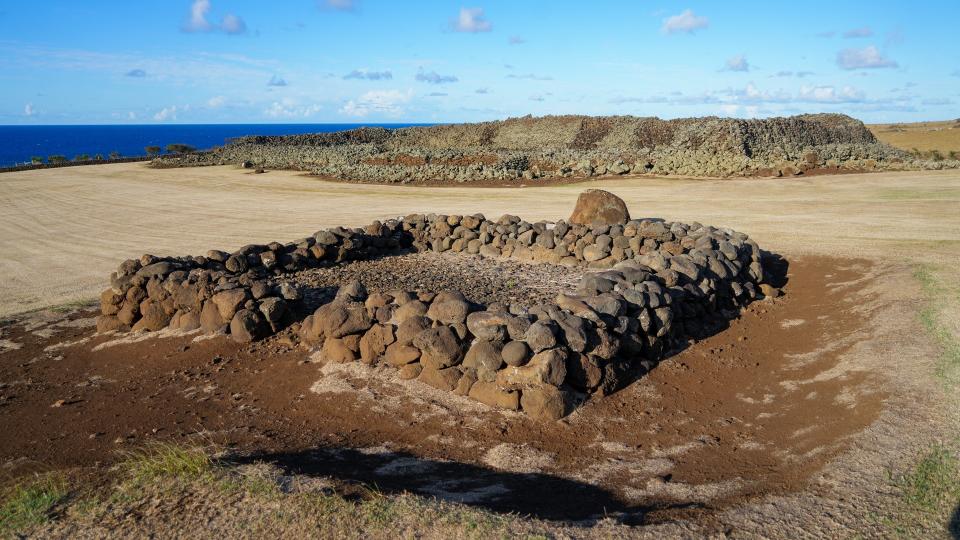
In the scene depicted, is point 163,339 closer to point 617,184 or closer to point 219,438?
point 219,438

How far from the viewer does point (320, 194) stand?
95.4 ft

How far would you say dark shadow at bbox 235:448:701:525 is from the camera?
185 inches

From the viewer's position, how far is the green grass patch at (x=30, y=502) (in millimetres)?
4277

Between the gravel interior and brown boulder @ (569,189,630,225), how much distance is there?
2.06m

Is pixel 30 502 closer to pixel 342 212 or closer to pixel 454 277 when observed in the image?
pixel 454 277

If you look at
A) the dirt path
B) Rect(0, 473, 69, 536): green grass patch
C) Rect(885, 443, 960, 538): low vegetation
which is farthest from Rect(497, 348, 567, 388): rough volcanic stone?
the dirt path

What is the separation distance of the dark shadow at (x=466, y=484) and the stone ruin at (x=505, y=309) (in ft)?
4.28

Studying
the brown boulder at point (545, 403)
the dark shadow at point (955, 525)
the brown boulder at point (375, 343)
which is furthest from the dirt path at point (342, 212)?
the dark shadow at point (955, 525)

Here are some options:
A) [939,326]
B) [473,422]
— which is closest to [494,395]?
Result: [473,422]

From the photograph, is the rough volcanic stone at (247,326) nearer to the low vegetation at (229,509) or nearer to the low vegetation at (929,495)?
the low vegetation at (229,509)

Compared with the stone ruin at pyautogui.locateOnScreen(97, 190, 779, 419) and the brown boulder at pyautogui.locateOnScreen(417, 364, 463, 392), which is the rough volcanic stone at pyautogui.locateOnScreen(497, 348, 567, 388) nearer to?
the stone ruin at pyautogui.locateOnScreen(97, 190, 779, 419)

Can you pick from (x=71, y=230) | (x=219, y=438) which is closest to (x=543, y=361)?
(x=219, y=438)

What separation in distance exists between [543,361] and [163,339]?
5.62 meters

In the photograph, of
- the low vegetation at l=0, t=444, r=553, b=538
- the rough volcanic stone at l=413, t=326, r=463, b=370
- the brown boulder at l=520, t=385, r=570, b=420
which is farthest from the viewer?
the rough volcanic stone at l=413, t=326, r=463, b=370
